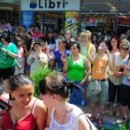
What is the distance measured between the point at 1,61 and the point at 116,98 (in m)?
2.42

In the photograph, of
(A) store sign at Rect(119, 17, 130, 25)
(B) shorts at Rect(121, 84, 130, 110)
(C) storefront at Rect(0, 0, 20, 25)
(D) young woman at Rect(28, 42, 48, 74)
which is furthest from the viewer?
(C) storefront at Rect(0, 0, 20, 25)

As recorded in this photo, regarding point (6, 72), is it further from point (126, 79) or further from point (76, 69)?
point (126, 79)

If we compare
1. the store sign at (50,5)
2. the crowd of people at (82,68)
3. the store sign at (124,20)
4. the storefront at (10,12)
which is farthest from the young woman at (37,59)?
the storefront at (10,12)

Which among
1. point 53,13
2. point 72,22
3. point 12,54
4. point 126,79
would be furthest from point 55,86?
point 53,13

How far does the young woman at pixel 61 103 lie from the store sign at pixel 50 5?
11.4 m

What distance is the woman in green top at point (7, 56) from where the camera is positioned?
24.2 ft

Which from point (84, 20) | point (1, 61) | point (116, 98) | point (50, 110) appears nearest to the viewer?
point (50, 110)

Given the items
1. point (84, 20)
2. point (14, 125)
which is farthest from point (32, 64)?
point (84, 20)

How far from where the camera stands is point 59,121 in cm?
257

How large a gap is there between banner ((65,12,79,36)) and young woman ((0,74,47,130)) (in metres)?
10.9

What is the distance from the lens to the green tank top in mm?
6664

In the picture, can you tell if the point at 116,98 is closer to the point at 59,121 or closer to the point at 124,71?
the point at 124,71

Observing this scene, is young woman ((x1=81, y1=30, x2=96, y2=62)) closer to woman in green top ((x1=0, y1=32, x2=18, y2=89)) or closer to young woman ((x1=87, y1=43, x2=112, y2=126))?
young woman ((x1=87, y1=43, x2=112, y2=126))

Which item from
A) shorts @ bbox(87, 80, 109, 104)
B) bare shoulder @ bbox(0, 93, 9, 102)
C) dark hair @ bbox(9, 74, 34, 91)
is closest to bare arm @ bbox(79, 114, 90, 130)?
dark hair @ bbox(9, 74, 34, 91)
